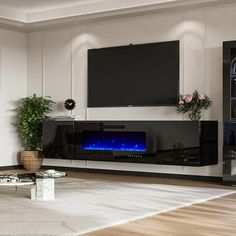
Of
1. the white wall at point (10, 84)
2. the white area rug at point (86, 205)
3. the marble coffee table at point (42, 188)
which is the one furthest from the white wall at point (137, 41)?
the marble coffee table at point (42, 188)

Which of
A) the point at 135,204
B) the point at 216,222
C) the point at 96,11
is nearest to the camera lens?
the point at 216,222

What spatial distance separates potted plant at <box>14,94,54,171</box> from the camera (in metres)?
8.66

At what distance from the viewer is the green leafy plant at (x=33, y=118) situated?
8.70m

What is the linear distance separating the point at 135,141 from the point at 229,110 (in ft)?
5.23

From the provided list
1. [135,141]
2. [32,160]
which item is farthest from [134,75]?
[32,160]

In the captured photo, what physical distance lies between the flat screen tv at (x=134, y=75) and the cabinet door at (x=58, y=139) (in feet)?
1.94

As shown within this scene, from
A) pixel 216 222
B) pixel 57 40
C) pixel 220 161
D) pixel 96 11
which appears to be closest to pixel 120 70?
pixel 96 11

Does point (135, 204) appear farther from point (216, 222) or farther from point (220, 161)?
point (220, 161)

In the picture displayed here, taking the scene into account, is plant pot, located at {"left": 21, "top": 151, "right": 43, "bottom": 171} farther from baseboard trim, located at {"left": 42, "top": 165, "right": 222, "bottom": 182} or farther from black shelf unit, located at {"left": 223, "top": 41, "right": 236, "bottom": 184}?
black shelf unit, located at {"left": 223, "top": 41, "right": 236, "bottom": 184}

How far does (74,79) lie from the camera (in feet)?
28.2

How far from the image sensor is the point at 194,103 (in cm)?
705

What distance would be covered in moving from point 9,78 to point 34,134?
114cm

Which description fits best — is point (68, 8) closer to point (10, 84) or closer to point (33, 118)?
point (10, 84)

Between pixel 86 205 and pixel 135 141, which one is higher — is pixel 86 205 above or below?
below
